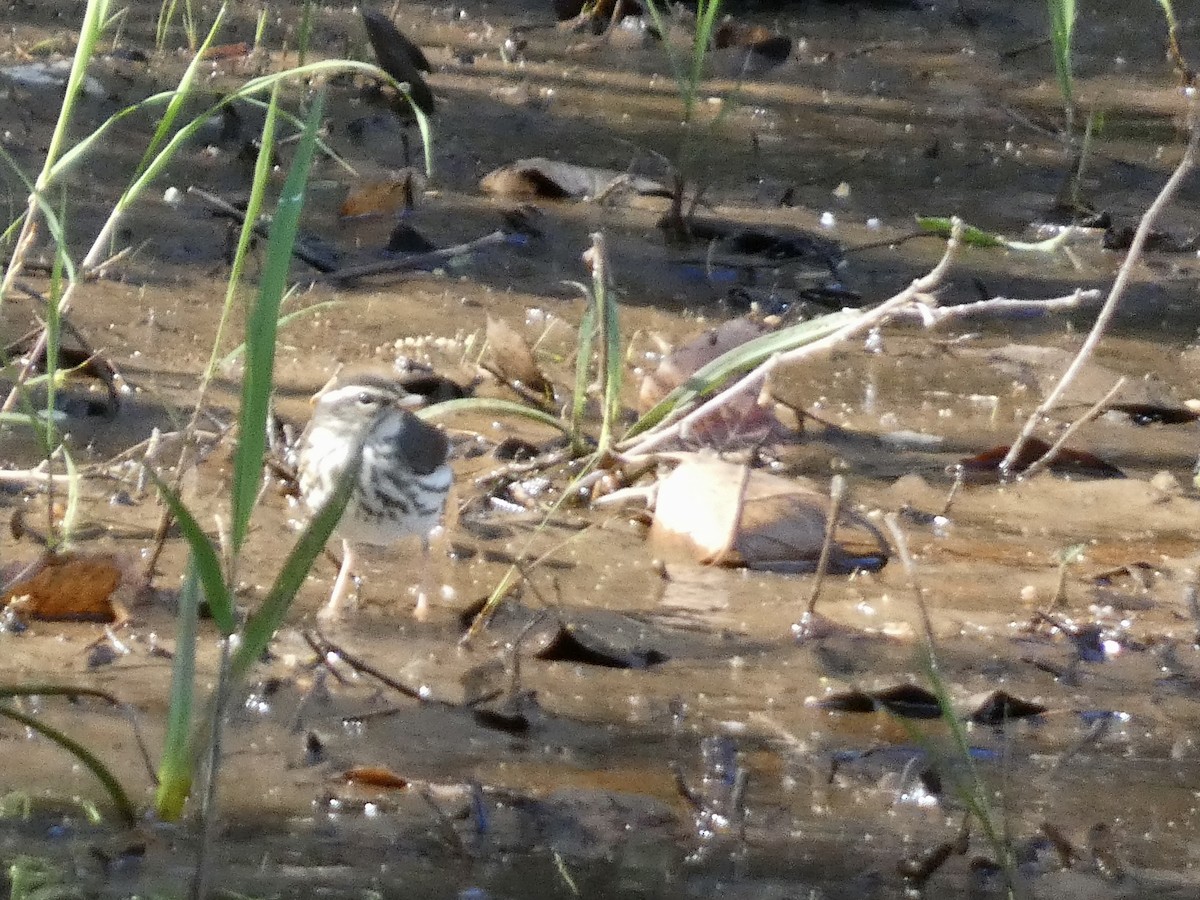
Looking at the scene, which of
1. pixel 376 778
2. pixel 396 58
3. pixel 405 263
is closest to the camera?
pixel 376 778

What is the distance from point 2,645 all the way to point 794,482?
2101 mm

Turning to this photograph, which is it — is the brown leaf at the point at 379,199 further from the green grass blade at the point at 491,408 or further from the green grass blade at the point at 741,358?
the green grass blade at the point at 741,358

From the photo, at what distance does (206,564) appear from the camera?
264 cm

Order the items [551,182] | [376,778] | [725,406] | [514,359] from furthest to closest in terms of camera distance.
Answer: [551,182] < [514,359] < [725,406] < [376,778]

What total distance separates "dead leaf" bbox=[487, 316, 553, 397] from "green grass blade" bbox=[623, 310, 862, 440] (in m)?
0.62

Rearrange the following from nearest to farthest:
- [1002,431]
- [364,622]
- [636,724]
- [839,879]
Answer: [839,879]
[636,724]
[364,622]
[1002,431]

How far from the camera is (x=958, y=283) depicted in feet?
22.7

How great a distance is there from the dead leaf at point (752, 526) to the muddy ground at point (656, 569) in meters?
0.07

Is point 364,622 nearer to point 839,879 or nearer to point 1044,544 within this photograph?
point 839,879

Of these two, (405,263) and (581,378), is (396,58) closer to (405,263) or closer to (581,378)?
(405,263)

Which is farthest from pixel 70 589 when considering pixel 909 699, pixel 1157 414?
pixel 1157 414

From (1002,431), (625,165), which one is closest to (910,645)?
(1002,431)

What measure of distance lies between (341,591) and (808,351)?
1.20 meters

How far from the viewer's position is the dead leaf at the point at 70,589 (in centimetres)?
394
